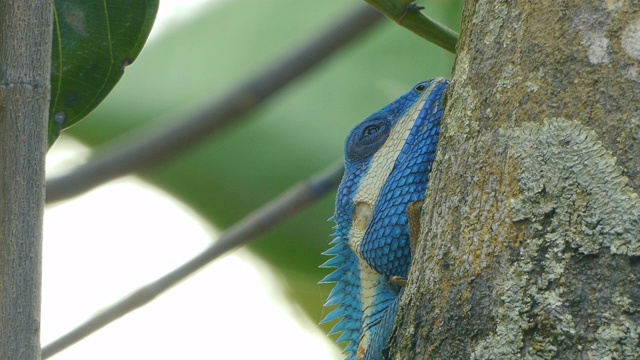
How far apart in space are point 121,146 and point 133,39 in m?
0.74

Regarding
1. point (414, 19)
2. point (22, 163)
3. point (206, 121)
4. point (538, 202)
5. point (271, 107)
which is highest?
point (271, 107)

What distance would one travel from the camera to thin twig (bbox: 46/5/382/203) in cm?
298

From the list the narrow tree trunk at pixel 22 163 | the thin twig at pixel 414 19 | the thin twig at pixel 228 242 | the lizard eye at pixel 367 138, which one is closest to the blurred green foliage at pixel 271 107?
the thin twig at pixel 228 242

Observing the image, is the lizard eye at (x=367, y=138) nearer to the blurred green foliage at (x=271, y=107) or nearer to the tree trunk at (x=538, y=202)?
the tree trunk at (x=538, y=202)

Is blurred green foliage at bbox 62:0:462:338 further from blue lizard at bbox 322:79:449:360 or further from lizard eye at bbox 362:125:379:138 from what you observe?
lizard eye at bbox 362:125:379:138

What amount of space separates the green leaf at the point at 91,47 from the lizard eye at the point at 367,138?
68 centimetres

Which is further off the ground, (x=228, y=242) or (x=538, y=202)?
(x=228, y=242)

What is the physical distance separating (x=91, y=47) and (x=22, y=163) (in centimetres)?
86

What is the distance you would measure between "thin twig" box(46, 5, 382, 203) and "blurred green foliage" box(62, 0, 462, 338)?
2622mm

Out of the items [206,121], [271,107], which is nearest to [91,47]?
[206,121]

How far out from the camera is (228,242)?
3191 mm

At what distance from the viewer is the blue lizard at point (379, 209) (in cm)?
252

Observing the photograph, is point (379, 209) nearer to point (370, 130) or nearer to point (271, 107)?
point (370, 130)

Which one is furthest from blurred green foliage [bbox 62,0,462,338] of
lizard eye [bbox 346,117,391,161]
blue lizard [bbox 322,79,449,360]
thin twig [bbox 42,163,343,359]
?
lizard eye [bbox 346,117,391,161]
